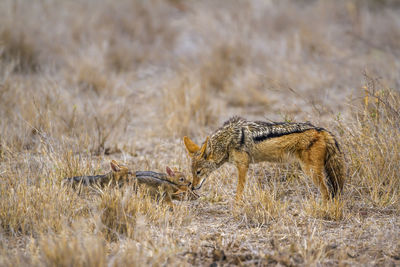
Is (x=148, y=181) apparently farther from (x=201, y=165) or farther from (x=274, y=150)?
(x=274, y=150)

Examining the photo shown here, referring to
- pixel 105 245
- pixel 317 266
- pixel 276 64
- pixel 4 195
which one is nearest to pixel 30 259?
pixel 105 245

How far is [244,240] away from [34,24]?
965 centimetres

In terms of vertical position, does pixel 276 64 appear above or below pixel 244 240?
above

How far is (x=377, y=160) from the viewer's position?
5.17 meters

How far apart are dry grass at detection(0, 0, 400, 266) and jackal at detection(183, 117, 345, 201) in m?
0.27

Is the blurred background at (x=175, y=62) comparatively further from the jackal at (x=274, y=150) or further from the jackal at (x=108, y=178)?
the jackal at (x=274, y=150)

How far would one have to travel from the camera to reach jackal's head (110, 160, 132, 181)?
16.5 feet

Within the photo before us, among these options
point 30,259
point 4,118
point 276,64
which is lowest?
point 30,259

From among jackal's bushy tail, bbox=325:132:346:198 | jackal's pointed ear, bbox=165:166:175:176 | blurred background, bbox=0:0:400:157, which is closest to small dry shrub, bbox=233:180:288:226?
jackal's bushy tail, bbox=325:132:346:198

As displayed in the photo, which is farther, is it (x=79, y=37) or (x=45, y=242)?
(x=79, y=37)

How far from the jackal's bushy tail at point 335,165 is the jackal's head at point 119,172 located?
210 centimetres

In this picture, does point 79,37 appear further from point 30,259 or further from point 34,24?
point 30,259

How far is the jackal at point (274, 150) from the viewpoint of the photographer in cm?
477

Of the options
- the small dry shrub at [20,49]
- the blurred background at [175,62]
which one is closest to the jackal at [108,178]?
the blurred background at [175,62]
